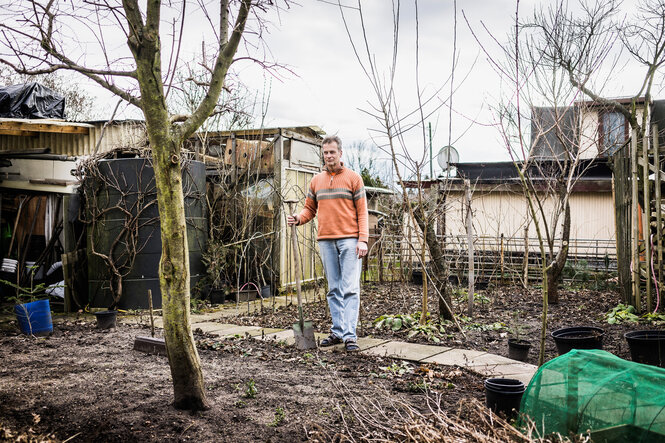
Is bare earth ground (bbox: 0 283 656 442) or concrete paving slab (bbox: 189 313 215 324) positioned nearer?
bare earth ground (bbox: 0 283 656 442)

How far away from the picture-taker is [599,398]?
213 centimetres

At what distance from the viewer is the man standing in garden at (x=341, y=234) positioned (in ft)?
15.3

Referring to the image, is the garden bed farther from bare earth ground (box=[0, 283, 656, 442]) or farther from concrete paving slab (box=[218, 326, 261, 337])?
concrete paving slab (box=[218, 326, 261, 337])

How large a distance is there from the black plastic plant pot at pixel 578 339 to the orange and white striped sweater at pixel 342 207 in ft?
5.92

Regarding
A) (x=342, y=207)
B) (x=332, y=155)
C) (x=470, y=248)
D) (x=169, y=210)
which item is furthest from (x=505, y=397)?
(x=470, y=248)

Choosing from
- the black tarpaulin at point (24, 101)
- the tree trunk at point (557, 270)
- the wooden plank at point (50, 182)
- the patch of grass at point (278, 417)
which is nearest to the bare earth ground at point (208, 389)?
the patch of grass at point (278, 417)

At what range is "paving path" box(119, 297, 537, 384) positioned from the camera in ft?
12.2

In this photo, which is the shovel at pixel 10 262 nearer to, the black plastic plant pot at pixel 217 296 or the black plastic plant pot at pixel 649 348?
the black plastic plant pot at pixel 217 296

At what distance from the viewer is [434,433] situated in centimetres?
194

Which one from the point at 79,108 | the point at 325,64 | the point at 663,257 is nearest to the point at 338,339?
the point at 325,64

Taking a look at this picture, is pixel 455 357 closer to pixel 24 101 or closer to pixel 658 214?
pixel 658 214

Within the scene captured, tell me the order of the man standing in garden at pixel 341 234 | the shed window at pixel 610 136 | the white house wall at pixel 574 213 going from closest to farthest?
the man standing in garden at pixel 341 234 < the shed window at pixel 610 136 < the white house wall at pixel 574 213

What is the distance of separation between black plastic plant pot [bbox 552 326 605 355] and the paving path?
343 mm

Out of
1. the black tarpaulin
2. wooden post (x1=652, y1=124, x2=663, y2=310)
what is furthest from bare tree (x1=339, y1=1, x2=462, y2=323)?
the black tarpaulin
